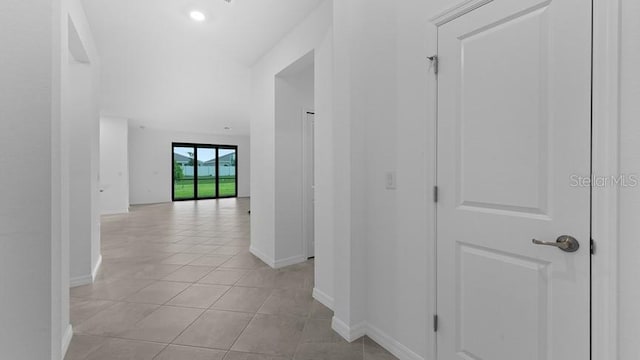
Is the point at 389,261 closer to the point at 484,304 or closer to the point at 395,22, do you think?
the point at 484,304

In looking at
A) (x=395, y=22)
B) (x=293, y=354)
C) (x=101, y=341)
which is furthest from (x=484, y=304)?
(x=101, y=341)

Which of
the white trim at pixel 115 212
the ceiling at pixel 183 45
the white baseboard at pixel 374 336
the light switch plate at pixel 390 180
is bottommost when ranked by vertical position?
the white baseboard at pixel 374 336

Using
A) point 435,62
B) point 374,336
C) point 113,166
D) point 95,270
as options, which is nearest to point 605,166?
point 435,62

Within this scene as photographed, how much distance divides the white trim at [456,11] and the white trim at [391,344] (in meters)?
2.05

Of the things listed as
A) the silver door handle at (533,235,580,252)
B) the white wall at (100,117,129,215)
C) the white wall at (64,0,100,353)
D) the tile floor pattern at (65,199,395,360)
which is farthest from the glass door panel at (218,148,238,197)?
the silver door handle at (533,235,580,252)

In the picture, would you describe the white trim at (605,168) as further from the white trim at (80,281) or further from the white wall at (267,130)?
the white trim at (80,281)

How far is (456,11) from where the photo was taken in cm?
144

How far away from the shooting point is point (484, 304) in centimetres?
137

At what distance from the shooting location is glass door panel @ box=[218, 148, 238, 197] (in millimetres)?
11570

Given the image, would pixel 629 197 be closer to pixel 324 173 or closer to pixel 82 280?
pixel 324 173

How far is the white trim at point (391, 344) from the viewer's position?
172 cm

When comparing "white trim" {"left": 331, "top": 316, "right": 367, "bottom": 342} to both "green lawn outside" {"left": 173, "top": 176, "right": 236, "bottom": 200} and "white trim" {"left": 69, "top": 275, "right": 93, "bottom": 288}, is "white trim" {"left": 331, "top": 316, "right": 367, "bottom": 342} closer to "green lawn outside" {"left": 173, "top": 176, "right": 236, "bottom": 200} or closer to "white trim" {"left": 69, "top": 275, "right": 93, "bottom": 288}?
"white trim" {"left": 69, "top": 275, "right": 93, "bottom": 288}

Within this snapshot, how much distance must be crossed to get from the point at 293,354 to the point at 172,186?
1029cm

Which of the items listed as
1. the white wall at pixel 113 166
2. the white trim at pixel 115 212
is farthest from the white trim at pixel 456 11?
the white trim at pixel 115 212
